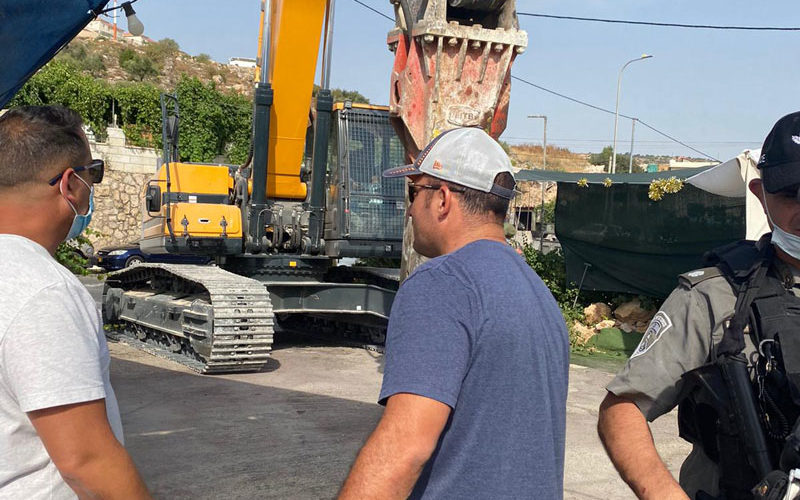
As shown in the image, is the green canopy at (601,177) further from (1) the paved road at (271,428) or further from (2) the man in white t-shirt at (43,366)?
(2) the man in white t-shirt at (43,366)

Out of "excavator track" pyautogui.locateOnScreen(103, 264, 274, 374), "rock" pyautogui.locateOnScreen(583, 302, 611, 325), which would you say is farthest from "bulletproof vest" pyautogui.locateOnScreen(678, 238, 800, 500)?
"rock" pyautogui.locateOnScreen(583, 302, 611, 325)

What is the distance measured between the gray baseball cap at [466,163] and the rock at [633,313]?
11.1 m

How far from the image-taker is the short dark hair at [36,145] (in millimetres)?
2018

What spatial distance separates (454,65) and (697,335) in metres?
4.58

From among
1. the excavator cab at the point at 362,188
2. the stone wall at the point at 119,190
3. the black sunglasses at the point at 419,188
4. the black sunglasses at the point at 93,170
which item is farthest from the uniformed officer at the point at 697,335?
the stone wall at the point at 119,190

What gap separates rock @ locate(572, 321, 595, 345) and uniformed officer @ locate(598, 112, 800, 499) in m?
10.3

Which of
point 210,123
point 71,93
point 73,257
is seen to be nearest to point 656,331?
point 73,257

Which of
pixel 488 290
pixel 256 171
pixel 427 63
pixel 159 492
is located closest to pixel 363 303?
pixel 256 171

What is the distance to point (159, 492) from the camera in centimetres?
502

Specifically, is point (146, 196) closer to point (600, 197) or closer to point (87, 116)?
point (600, 197)

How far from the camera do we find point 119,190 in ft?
82.6

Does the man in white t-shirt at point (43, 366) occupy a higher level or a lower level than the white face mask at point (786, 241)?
lower

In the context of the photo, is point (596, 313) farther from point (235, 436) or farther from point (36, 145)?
point (36, 145)

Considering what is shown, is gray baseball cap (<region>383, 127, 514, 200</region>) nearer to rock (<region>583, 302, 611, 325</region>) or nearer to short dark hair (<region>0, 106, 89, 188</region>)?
short dark hair (<region>0, 106, 89, 188</region>)
